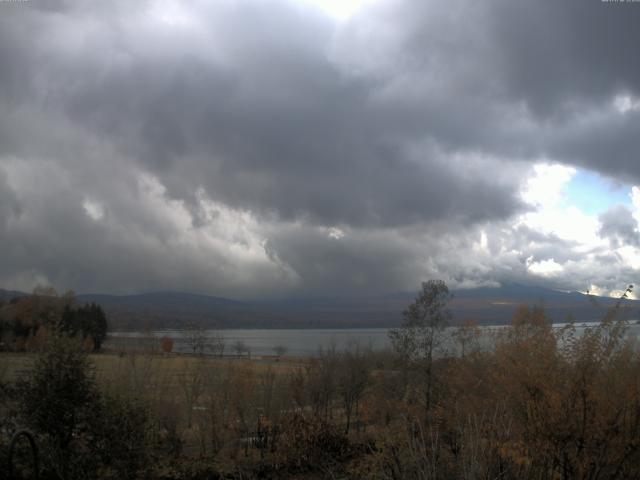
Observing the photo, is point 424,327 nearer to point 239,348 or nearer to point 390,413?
point 390,413

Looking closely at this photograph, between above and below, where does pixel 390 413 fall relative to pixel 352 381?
below

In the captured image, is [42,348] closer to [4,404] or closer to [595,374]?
[4,404]

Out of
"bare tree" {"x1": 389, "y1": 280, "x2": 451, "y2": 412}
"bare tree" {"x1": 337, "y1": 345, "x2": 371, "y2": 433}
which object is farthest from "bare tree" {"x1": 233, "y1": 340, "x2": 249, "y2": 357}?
"bare tree" {"x1": 389, "y1": 280, "x2": 451, "y2": 412}

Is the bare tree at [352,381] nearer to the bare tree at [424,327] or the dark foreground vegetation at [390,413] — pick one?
the dark foreground vegetation at [390,413]

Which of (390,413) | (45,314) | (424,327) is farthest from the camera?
(45,314)

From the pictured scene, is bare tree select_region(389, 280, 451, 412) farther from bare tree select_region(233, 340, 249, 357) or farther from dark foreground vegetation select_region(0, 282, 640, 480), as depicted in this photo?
bare tree select_region(233, 340, 249, 357)

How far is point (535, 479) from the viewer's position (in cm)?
861

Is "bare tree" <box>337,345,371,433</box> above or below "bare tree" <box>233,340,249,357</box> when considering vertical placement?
above

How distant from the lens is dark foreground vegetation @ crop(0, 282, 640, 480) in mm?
8812

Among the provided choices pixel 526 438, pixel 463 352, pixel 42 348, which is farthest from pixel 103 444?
pixel 463 352

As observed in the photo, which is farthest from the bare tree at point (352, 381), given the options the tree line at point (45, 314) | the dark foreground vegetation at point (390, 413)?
the tree line at point (45, 314)

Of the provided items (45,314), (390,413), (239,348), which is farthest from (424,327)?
(45,314)

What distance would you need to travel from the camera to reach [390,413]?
A: 86.0 feet

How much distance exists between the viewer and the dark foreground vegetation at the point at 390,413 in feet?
28.9
